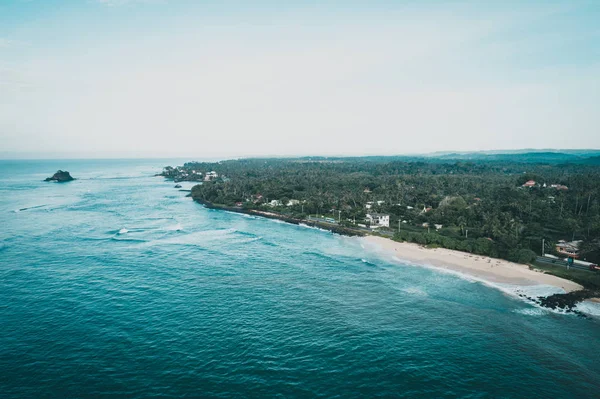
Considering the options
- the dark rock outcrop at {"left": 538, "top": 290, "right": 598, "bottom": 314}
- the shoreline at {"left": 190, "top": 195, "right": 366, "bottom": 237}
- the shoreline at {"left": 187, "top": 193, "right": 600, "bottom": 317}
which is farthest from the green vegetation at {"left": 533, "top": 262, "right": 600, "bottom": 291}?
the shoreline at {"left": 190, "top": 195, "right": 366, "bottom": 237}

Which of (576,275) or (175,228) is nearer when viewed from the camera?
(576,275)

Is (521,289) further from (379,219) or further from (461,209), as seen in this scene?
(379,219)

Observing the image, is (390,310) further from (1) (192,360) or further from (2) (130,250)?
(2) (130,250)

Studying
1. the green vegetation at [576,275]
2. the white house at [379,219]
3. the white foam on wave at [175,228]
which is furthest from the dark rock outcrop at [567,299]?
the white foam on wave at [175,228]

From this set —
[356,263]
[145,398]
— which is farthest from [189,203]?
[145,398]

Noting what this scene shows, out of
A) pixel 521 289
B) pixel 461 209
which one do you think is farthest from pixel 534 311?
pixel 461 209
